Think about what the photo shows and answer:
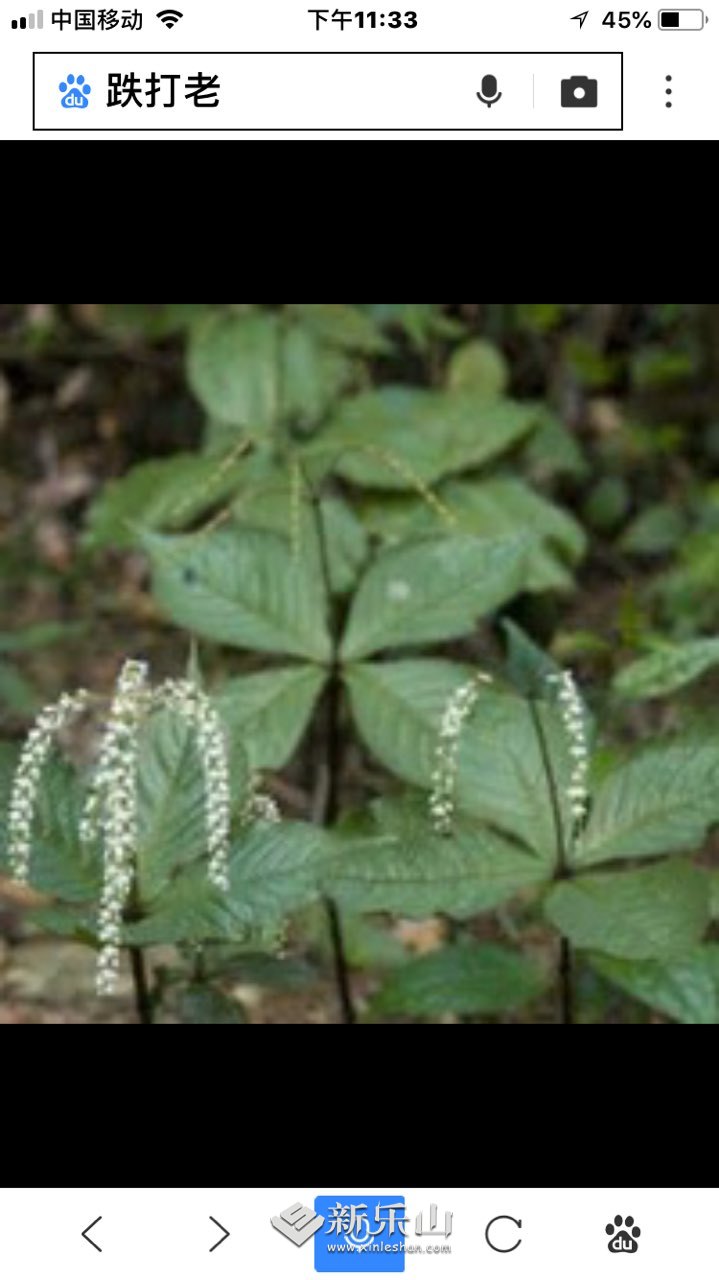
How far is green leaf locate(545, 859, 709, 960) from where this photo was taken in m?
1.88

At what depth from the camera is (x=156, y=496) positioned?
350 centimetres

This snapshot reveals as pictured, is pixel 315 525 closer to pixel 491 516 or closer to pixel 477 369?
pixel 491 516

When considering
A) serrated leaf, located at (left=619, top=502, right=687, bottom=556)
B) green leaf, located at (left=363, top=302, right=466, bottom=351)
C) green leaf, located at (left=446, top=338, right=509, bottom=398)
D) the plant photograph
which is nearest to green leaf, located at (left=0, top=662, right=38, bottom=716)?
the plant photograph

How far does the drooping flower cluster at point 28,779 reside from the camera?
184cm

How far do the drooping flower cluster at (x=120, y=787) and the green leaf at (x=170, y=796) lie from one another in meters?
0.08

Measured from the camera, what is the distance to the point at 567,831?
204 cm
